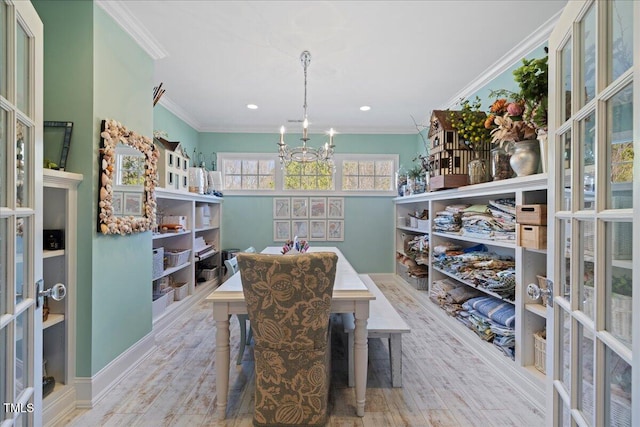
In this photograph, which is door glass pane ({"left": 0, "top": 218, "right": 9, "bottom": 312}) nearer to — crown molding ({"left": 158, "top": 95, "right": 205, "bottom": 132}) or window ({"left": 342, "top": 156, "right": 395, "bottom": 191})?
crown molding ({"left": 158, "top": 95, "right": 205, "bottom": 132})

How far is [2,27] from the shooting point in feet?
3.08

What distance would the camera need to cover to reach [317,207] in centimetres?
496

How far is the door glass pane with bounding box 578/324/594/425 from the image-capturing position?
2.91ft

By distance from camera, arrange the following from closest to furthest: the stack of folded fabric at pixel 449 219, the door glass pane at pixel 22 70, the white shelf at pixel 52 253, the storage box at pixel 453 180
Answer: the door glass pane at pixel 22 70
the white shelf at pixel 52 253
the storage box at pixel 453 180
the stack of folded fabric at pixel 449 219

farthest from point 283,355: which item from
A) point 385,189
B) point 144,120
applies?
point 385,189

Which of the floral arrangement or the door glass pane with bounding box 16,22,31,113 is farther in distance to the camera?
the floral arrangement

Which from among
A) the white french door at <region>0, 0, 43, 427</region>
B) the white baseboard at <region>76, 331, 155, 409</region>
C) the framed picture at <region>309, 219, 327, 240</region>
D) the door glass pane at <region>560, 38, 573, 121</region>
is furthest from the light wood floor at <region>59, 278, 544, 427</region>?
the framed picture at <region>309, 219, 327, 240</region>

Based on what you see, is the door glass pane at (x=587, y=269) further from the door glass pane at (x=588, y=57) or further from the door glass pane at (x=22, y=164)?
the door glass pane at (x=22, y=164)

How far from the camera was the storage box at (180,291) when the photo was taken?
3500mm

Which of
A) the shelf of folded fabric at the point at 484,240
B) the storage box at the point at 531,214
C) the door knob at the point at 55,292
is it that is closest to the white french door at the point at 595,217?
the storage box at the point at 531,214

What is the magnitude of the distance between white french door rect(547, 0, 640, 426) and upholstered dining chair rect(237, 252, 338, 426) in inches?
35.7

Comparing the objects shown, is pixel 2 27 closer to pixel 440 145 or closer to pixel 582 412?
pixel 582 412

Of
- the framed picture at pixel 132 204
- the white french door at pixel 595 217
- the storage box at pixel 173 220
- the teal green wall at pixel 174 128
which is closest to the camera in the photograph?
the white french door at pixel 595 217

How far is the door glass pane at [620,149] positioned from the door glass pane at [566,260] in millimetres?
282
